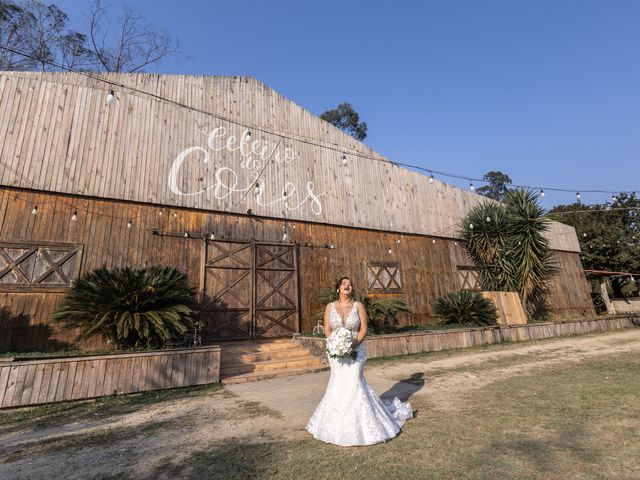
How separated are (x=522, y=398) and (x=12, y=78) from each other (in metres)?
14.8

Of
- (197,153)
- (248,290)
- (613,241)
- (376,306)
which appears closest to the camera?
(376,306)

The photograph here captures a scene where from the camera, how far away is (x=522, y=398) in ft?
17.2

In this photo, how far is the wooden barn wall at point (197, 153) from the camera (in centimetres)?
974

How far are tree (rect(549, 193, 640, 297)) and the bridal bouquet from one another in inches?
995

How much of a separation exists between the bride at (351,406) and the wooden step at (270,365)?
14.2 feet

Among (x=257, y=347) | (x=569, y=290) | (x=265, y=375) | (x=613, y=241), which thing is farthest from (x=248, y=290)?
(x=613, y=241)

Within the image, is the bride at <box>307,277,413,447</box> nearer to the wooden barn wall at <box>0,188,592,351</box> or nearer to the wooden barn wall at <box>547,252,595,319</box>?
the wooden barn wall at <box>0,188,592,351</box>

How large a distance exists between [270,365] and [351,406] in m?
4.90

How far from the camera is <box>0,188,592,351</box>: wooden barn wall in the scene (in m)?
8.70

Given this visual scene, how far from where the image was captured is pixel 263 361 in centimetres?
895

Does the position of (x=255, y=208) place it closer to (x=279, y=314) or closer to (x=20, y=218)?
(x=279, y=314)

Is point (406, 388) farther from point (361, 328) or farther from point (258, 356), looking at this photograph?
point (258, 356)

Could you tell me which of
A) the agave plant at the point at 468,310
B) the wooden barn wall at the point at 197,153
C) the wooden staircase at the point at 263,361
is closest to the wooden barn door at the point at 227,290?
the wooden staircase at the point at 263,361

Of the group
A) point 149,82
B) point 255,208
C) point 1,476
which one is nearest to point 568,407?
point 1,476
